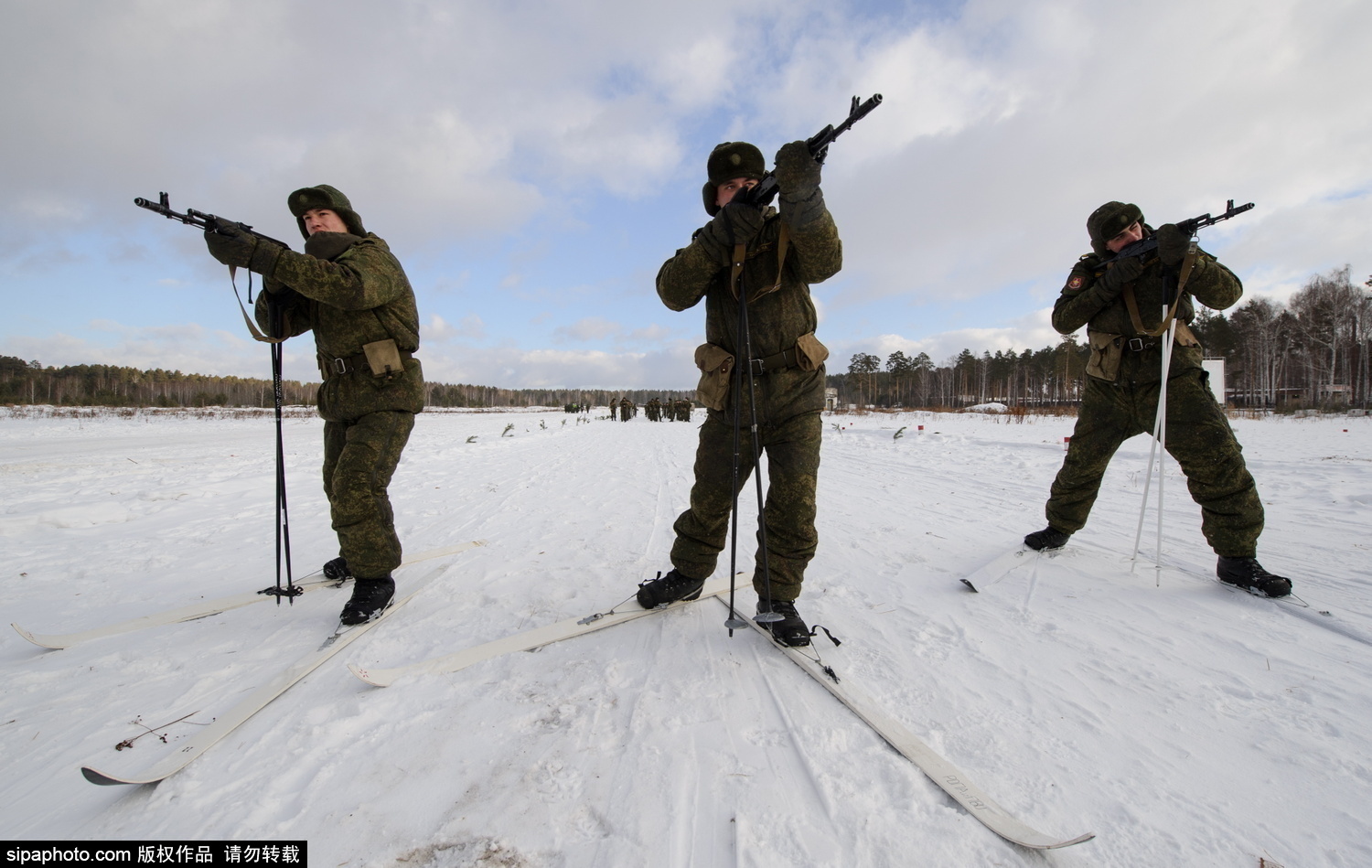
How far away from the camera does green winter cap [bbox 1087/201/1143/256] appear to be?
9.68 ft

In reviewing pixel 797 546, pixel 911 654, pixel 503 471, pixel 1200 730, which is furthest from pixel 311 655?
pixel 503 471

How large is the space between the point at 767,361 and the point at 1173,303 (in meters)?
2.27

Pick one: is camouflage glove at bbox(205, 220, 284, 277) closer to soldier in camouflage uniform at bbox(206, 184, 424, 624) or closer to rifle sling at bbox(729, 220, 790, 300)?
soldier in camouflage uniform at bbox(206, 184, 424, 624)

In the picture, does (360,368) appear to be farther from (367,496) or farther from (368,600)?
(368,600)

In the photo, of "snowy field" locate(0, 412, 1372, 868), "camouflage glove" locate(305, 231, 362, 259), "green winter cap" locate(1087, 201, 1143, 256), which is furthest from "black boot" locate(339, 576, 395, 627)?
"green winter cap" locate(1087, 201, 1143, 256)

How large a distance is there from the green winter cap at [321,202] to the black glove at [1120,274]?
13.9ft

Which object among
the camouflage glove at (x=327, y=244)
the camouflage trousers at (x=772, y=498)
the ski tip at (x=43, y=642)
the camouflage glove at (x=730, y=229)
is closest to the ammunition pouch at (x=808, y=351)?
the camouflage trousers at (x=772, y=498)

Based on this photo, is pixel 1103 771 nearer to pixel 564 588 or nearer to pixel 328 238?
pixel 564 588

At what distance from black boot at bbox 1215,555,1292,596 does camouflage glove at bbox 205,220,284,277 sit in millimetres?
4803

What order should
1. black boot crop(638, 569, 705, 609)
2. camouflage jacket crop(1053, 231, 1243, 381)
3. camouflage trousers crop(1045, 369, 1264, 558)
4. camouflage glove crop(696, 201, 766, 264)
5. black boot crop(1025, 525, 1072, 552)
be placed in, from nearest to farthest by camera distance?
camouflage glove crop(696, 201, 766, 264) → black boot crop(638, 569, 705, 609) → camouflage trousers crop(1045, 369, 1264, 558) → camouflage jacket crop(1053, 231, 1243, 381) → black boot crop(1025, 525, 1072, 552)

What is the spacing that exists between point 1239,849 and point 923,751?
0.65m

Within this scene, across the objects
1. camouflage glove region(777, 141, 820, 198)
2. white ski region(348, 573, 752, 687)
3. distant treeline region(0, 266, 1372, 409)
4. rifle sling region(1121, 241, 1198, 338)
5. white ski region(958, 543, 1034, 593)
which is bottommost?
white ski region(348, 573, 752, 687)

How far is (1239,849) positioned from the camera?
1146mm

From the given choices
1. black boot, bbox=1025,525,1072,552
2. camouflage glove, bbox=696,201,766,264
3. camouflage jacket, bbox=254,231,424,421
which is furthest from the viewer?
black boot, bbox=1025,525,1072,552
